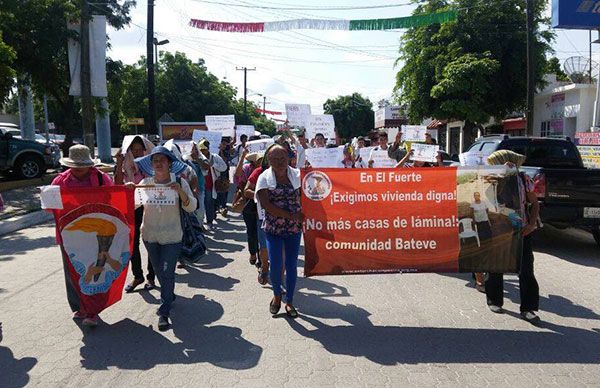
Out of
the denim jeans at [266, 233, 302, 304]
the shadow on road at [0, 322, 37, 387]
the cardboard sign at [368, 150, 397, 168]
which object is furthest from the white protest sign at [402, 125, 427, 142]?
the shadow on road at [0, 322, 37, 387]

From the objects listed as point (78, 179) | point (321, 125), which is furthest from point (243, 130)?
point (78, 179)

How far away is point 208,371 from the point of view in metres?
4.10

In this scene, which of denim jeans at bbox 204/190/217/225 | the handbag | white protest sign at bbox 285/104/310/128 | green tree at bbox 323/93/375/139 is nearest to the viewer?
the handbag

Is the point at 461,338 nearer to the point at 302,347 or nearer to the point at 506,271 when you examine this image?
the point at 506,271

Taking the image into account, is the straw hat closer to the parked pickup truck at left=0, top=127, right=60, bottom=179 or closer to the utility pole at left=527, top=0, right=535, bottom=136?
the parked pickup truck at left=0, top=127, right=60, bottom=179

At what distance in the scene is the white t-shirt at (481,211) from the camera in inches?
202

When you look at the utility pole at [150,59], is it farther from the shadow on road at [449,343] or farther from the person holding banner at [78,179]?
the shadow on road at [449,343]

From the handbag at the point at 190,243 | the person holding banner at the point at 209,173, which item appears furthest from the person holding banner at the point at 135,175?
the person holding banner at the point at 209,173

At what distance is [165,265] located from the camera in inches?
202

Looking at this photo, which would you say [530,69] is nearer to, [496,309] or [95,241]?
[496,309]

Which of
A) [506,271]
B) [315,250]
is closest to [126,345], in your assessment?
[315,250]

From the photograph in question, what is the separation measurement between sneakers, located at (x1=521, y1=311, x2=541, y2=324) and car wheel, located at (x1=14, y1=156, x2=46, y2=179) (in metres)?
16.7

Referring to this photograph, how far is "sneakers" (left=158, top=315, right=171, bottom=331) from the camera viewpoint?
16.4 feet

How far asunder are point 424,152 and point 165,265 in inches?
239
